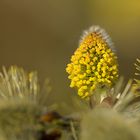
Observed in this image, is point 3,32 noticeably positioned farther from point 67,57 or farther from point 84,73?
point 84,73

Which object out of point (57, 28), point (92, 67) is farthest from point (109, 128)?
point (57, 28)

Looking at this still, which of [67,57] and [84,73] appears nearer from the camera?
[84,73]

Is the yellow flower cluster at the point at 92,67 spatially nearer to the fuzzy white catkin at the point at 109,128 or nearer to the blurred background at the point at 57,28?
the fuzzy white catkin at the point at 109,128

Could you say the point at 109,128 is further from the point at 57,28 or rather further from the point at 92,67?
the point at 57,28

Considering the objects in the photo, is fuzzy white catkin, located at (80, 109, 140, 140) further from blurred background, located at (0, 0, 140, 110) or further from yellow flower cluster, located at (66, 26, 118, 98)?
blurred background, located at (0, 0, 140, 110)

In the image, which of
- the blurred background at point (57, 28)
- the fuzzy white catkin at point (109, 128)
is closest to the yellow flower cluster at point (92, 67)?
the fuzzy white catkin at point (109, 128)

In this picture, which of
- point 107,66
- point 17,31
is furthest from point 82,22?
point 107,66

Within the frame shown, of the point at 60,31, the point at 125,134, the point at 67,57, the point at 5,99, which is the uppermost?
the point at 60,31
